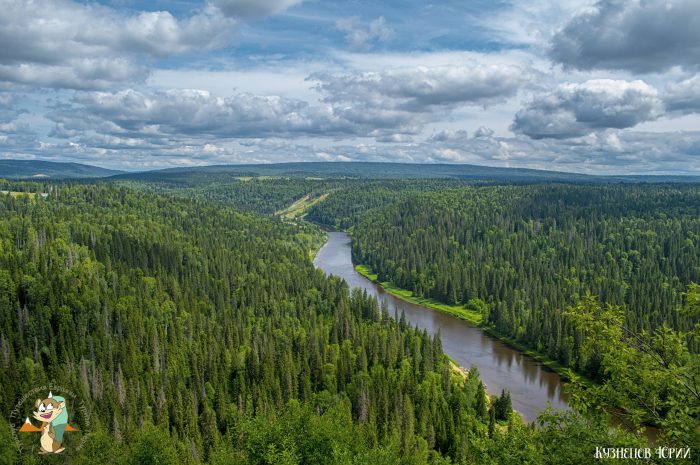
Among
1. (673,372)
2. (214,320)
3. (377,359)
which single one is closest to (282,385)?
(377,359)

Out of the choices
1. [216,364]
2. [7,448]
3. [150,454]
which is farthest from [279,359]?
[150,454]

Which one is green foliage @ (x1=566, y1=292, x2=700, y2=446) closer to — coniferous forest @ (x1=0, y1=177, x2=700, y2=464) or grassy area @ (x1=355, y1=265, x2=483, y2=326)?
coniferous forest @ (x1=0, y1=177, x2=700, y2=464)

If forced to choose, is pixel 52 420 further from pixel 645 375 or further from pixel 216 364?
pixel 645 375

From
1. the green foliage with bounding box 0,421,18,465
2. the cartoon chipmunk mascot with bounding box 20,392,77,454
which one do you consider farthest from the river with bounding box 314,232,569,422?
the green foliage with bounding box 0,421,18,465

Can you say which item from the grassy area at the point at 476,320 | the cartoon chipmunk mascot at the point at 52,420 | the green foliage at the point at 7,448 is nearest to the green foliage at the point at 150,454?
the cartoon chipmunk mascot at the point at 52,420

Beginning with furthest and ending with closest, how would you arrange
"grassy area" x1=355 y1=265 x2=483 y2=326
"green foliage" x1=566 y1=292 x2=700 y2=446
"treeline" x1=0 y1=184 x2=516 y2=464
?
"grassy area" x1=355 y1=265 x2=483 y2=326
"treeline" x1=0 y1=184 x2=516 y2=464
"green foliage" x1=566 y1=292 x2=700 y2=446

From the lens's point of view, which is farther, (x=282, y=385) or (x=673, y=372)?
(x=282, y=385)

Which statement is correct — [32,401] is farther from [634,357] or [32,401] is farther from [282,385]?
[634,357]
